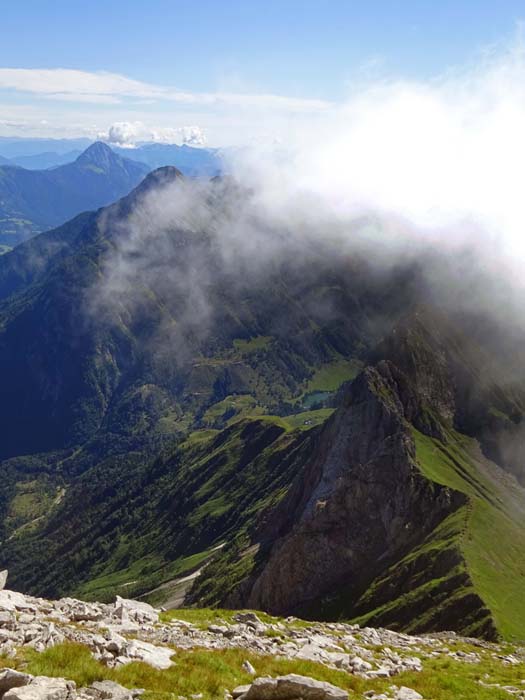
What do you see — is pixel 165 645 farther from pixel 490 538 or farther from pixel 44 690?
pixel 490 538

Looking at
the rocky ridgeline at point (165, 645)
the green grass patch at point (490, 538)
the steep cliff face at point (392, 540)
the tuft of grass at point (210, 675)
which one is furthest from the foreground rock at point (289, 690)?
the steep cliff face at point (392, 540)

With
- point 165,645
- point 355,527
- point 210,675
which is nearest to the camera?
point 210,675

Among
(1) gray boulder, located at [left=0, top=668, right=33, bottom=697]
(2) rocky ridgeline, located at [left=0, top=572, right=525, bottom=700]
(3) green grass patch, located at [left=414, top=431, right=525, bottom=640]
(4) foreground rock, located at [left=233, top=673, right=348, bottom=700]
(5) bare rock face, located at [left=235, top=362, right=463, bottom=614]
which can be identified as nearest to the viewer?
(1) gray boulder, located at [left=0, top=668, right=33, bottom=697]

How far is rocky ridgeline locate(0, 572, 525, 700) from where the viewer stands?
21344mm

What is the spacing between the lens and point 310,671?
27.2 meters

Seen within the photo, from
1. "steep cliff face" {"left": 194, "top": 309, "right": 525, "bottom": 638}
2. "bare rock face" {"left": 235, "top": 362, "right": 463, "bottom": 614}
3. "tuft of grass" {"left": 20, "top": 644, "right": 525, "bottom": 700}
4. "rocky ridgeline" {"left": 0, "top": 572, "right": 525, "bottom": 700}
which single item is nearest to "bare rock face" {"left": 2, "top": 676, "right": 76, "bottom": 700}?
"rocky ridgeline" {"left": 0, "top": 572, "right": 525, "bottom": 700}

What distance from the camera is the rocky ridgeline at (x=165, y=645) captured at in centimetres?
2134

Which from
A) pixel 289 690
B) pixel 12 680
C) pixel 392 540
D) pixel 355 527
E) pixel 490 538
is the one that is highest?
pixel 12 680

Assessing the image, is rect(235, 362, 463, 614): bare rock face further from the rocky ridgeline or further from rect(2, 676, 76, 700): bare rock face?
rect(2, 676, 76, 700): bare rock face

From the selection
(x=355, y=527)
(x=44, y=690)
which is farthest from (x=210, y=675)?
(x=355, y=527)

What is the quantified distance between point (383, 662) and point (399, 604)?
84262 millimetres

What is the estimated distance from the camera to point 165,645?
31.4 meters

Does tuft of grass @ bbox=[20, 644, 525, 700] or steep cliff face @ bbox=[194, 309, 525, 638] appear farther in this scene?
steep cliff face @ bbox=[194, 309, 525, 638]

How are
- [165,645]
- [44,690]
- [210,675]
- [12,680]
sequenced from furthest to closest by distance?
[165,645] → [210,675] → [12,680] → [44,690]
